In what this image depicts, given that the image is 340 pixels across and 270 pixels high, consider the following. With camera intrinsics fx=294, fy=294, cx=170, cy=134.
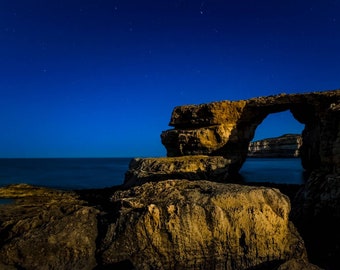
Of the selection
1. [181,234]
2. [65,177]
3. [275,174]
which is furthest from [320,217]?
[65,177]

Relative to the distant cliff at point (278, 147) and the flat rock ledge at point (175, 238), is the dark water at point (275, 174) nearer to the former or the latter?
the flat rock ledge at point (175, 238)

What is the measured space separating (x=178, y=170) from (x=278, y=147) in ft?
344

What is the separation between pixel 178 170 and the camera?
83.3 feet

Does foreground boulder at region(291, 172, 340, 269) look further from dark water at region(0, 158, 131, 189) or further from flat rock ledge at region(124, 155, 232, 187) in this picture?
dark water at region(0, 158, 131, 189)

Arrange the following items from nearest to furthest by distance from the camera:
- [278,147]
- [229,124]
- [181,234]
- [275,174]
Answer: [181,234], [229,124], [275,174], [278,147]

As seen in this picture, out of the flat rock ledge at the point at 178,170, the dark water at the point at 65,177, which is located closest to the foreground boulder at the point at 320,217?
the flat rock ledge at the point at 178,170

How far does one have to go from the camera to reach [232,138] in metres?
31.9

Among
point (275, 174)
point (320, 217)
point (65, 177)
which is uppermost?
point (320, 217)

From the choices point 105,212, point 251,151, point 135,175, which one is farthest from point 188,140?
point 251,151

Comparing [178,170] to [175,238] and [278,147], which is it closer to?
[175,238]

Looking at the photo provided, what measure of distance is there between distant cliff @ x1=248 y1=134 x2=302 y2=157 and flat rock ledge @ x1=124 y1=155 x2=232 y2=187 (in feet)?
288

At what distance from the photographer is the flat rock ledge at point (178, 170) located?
25266 millimetres

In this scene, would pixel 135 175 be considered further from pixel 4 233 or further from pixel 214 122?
pixel 4 233

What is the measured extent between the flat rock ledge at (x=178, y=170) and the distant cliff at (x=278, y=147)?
87.9 m
